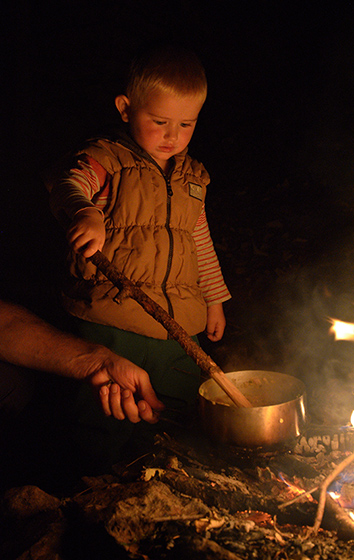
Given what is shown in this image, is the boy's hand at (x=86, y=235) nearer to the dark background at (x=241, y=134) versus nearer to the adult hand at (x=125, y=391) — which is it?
the adult hand at (x=125, y=391)

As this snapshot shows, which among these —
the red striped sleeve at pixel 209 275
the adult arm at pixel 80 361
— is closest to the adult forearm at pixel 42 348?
the adult arm at pixel 80 361

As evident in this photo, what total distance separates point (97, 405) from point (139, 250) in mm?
1051

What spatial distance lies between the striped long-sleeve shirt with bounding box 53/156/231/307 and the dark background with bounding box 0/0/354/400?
131 cm

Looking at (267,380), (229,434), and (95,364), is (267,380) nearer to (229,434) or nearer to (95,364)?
(229,434)

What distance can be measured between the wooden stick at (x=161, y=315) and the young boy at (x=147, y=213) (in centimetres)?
78

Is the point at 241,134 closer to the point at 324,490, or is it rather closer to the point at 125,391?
the point at 125,391

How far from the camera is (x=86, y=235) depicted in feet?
5.67

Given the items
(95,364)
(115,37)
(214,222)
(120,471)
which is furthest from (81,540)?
(115,37)

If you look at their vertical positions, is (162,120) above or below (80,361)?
above

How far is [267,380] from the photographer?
2.20 m

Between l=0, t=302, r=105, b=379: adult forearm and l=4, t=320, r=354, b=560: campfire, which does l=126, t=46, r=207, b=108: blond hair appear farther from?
l=4, t=320, r=354, b=560: campfire

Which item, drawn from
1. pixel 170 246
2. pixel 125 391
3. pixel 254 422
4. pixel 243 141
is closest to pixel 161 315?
pixel 125 391

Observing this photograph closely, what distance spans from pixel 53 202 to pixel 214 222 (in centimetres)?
331

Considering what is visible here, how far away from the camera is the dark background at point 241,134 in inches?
170
